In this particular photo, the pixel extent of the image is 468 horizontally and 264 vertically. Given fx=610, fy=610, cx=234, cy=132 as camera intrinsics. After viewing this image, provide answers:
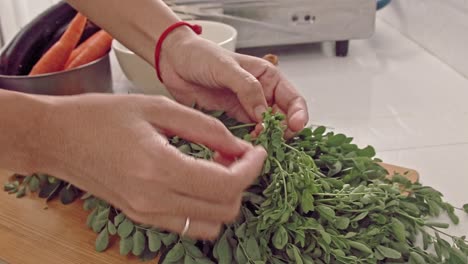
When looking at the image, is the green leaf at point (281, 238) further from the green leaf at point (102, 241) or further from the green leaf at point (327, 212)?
the green leaf at point (102, 241)

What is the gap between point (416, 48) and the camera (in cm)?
139

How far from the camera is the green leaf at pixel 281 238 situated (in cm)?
66

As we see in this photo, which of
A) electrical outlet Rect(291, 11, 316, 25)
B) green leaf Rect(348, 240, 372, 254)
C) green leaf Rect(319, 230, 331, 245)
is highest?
green leaf Rect(319, 230, 331, 245)

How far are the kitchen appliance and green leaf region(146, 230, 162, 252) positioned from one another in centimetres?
65

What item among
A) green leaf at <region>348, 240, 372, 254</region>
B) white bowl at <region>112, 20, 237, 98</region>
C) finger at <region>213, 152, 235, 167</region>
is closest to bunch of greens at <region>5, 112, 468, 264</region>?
green leaf at <region>348, 240, 372, 254</region>

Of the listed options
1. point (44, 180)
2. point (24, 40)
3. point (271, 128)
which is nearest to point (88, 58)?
point (24, 40)

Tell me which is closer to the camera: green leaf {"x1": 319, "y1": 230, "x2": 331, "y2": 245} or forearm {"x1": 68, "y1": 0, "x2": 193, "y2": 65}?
green leaf {"x1": 319, "y1": 230, "x2": 331, "y2": 245}

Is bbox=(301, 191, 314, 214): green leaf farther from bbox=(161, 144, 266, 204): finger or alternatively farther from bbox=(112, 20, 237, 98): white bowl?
bbox=(112, 20, 237, 98): white bowl

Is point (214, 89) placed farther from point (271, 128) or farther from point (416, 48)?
point (416, 48)

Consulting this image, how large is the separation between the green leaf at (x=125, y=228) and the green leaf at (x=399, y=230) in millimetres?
302

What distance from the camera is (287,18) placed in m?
1.28

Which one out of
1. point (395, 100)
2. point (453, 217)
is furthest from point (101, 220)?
point (395, 100)

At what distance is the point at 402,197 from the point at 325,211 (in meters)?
0.12

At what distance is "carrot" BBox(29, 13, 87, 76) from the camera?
108 cm
